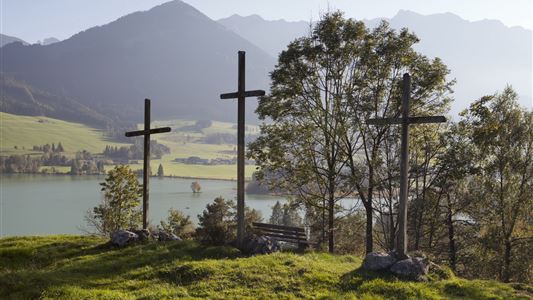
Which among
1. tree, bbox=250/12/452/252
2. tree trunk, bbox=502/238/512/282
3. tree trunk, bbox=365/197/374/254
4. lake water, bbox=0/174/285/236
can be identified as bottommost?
lake water, bbox=0/174/285/236

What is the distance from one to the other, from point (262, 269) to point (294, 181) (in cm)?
1184

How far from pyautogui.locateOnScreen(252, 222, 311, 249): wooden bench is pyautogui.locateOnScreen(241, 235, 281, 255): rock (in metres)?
3.52

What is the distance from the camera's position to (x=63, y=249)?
A: 17578 millimetres

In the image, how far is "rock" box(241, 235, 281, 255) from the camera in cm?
1619

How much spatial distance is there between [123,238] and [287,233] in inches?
Result: 304

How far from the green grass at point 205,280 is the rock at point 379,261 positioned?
1.46ft

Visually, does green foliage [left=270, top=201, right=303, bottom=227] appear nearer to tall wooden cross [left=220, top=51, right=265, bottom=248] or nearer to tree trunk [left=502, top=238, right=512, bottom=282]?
tree trunk [left=502, top=238, right=512, bottom=282]

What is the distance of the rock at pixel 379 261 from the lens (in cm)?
1402

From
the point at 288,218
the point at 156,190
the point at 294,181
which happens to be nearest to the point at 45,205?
the point at 156,190

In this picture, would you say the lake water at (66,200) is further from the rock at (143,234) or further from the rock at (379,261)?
the rock at (379,261)

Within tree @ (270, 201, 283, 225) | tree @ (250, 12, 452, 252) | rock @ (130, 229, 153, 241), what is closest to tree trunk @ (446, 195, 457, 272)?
tree @ (250, 12, 452, 252)

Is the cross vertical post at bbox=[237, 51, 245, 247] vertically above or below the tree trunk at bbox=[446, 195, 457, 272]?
above

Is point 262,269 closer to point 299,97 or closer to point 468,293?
point 468,293

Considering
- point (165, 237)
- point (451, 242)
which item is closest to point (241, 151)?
point (165, 237)
